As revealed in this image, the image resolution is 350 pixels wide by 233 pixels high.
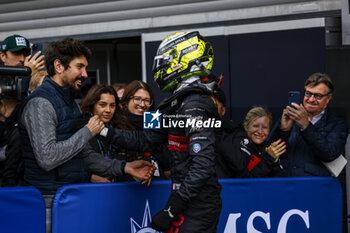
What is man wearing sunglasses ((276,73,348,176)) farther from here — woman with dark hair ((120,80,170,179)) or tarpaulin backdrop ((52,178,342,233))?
woman with dark hair ((120,80,170,179))

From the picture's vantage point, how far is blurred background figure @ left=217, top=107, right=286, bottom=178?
3.44 m

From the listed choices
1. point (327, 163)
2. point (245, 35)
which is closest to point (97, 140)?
point (327, 163)

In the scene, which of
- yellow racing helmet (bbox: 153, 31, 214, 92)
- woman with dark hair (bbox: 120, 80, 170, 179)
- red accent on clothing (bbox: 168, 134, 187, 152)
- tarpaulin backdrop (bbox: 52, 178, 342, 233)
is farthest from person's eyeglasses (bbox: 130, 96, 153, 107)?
red accent on clothing (bbox: 168, 134, 187, 152)

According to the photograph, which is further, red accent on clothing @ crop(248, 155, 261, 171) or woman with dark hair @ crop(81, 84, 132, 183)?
woman with dark hair @ crop(81, 84, 132, 183)

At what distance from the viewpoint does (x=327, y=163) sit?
3863 millimetres

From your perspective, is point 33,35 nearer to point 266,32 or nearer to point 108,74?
point 108,74

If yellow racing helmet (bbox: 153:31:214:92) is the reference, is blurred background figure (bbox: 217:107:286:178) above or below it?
below

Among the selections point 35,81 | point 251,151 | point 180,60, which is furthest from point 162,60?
point 35,81

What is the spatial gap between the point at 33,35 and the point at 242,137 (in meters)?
4.42

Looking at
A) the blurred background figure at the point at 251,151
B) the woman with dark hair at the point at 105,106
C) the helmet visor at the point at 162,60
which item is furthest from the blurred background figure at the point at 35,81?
the blurred background figure at the point at 251,151

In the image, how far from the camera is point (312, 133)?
379 cm

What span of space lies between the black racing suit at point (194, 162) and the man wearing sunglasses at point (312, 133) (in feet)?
4.51

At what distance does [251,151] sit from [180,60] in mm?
1332

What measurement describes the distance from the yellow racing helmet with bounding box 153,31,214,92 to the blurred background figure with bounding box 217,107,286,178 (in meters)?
0.62
